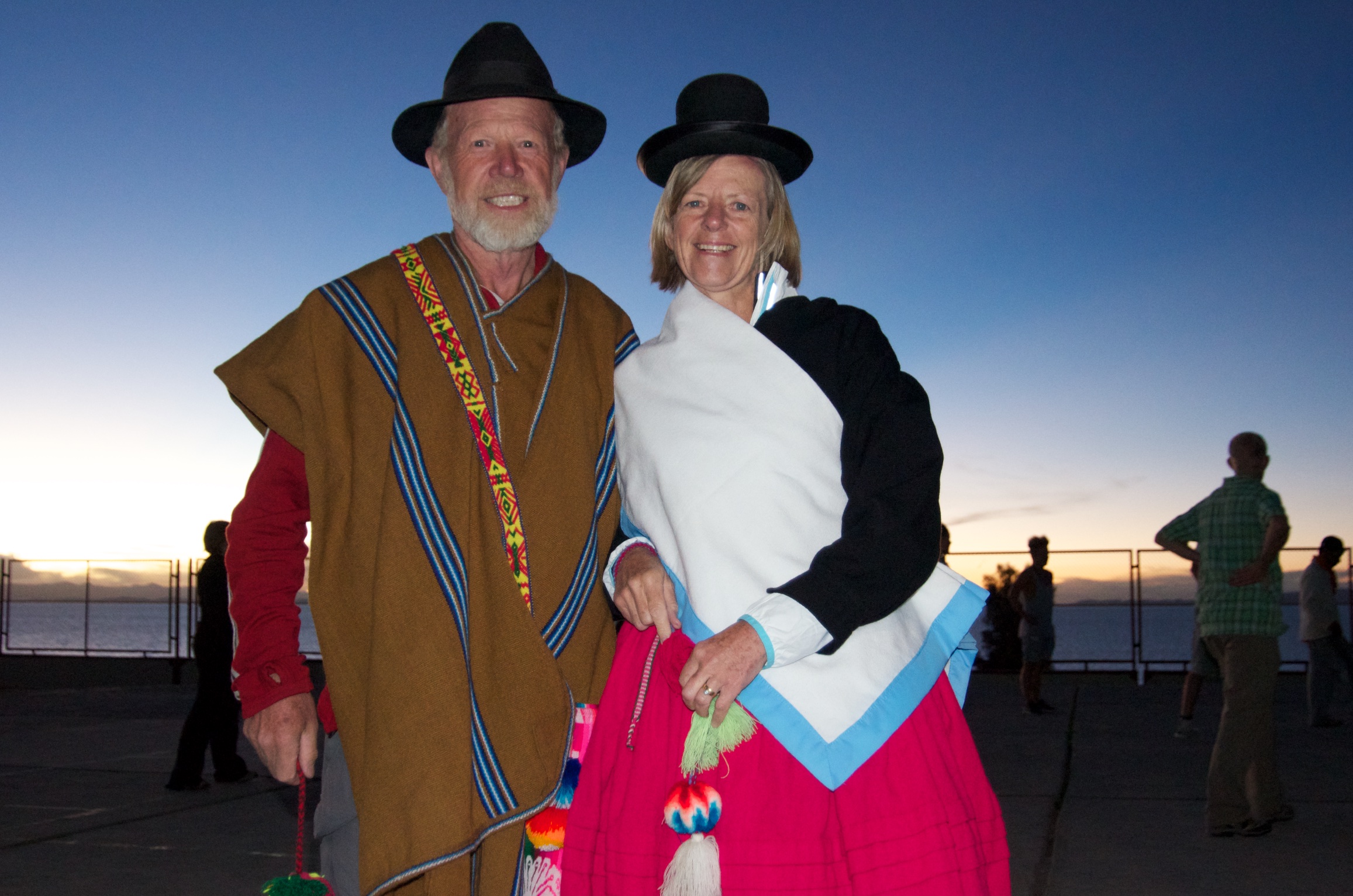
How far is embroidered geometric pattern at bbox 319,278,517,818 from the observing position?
1.77 meters

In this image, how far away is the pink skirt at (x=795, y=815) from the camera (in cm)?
164

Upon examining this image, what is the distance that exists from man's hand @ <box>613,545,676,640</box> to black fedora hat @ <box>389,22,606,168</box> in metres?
1.02

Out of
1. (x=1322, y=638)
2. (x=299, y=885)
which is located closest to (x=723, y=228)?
(x=299, y=885)

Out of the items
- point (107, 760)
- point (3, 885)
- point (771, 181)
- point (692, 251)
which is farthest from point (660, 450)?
point (107, 760)

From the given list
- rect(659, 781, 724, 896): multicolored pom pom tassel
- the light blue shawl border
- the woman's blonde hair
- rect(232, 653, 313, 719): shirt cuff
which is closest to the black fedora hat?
the woman's blonde hair

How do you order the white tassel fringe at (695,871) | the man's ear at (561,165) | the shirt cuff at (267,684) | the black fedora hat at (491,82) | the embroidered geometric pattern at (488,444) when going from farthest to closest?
the man's ear at (561,165) < the black fedora hat at (491,82) < the embroidered geometric pattern at (488,444) < the shirt cuff at (267,684) < the white tassel fringe at (695,871)

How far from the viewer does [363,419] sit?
185 centimetres

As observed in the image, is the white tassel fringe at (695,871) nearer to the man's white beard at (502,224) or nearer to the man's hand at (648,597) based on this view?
the man's hand at (648,597)

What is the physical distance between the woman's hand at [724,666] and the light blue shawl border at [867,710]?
0.08 meters

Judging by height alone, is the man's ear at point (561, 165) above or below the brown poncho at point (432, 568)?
above

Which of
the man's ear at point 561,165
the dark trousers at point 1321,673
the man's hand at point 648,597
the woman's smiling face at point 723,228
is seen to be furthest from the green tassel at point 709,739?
the dark trousers at point 1321,673

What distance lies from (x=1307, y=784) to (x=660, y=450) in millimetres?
6189

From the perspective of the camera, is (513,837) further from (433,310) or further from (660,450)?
(433,310)

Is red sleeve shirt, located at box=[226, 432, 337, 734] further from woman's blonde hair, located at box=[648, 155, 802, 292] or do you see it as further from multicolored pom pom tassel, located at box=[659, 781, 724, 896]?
woman's blonde hair, located at box=[648, 155, 802, 292]
